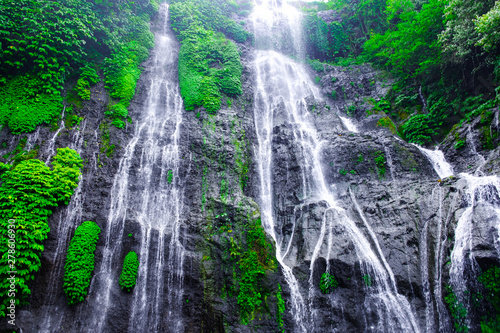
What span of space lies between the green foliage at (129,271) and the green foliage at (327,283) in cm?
668

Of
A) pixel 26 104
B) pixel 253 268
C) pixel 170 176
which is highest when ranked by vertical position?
pixel 26 104

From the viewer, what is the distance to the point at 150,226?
948 cm

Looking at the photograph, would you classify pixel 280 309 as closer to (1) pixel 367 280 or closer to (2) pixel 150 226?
(1) pixel 367 280

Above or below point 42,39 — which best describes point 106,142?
below

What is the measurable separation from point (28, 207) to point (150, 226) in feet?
12.5

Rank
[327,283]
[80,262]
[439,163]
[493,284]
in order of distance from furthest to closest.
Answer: [439,163], [327,283], [80,262], [493,284]

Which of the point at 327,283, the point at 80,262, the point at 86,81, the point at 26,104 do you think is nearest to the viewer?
the point at 80,262

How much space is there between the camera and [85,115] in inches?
453

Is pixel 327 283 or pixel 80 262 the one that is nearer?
pixel 80 262

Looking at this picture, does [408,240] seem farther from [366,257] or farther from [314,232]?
[314,232]

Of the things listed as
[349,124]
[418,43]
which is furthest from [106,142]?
[418,43]

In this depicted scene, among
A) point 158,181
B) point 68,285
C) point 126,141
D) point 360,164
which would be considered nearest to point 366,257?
point 360,164

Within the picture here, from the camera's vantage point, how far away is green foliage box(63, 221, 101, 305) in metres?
7.50

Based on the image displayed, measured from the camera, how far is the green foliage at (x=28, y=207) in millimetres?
6852
